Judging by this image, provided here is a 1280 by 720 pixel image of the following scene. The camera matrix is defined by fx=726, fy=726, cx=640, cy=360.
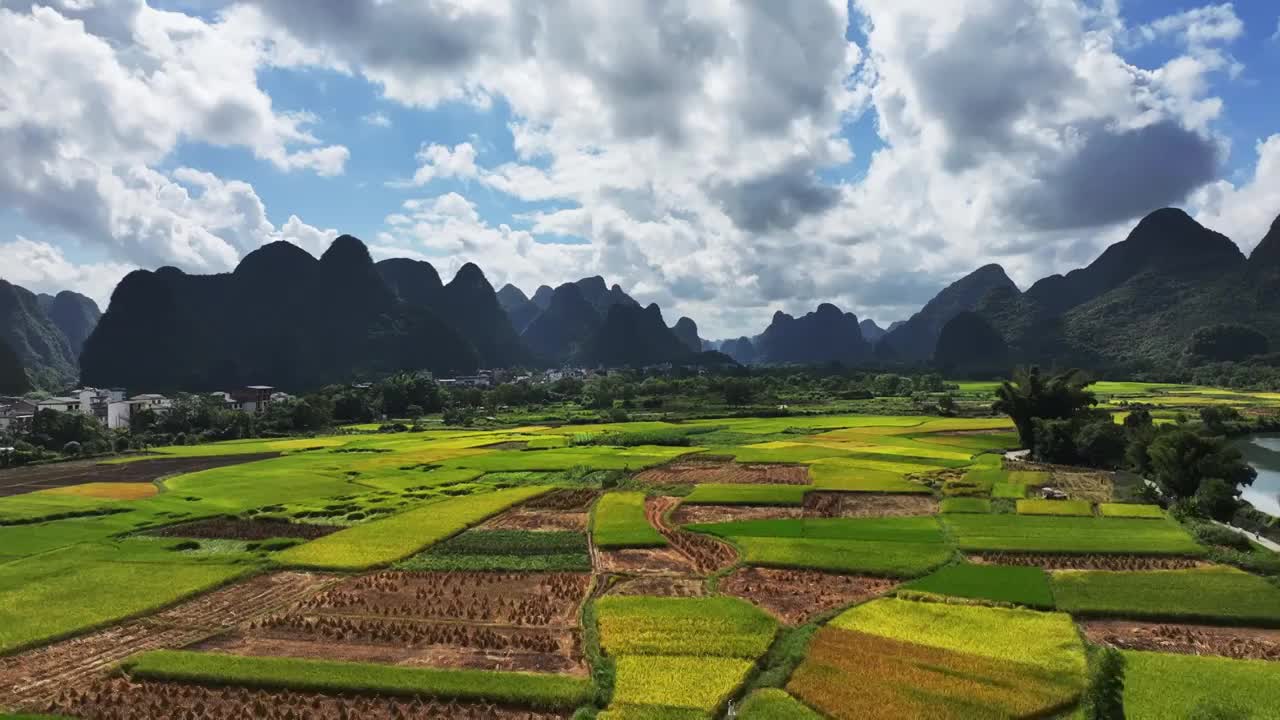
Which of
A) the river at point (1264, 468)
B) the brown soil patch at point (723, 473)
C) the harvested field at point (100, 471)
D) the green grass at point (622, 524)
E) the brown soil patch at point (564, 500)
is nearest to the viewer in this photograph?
the green grass at point (622, 524)

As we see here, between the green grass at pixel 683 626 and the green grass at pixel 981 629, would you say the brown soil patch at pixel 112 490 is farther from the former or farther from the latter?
the green grass at pixel 981 629

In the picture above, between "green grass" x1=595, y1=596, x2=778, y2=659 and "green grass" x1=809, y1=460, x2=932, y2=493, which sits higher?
"green grass" x1=595, y1=596, x2=778, y2=659

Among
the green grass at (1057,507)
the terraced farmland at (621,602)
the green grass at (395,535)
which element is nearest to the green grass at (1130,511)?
the terraced farmland at (621,602)

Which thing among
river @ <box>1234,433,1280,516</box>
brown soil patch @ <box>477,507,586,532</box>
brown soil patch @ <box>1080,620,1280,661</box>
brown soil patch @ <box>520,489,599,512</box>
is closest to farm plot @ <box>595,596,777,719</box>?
brown soil patch @ <box>1080,620,1280,661</box>

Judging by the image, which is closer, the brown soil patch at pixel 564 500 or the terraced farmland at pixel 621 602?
the terraced farmland at pixel 621 602

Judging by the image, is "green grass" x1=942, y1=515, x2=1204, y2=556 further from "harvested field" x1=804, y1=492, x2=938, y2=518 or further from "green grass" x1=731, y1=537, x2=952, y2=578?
"harvested field" x1=804, y1=492, x2=938, y2=518

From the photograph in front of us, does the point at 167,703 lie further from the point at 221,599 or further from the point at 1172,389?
the point at 1172,389

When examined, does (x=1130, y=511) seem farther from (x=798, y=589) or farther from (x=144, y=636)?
(x=144, y=636)
